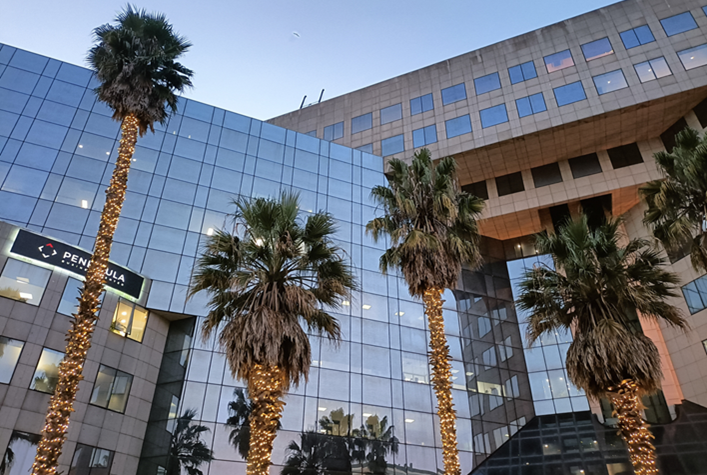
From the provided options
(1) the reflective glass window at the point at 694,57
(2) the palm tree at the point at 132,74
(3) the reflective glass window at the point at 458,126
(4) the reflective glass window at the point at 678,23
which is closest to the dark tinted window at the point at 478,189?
(3) the reflective glass window at the point at 458,126

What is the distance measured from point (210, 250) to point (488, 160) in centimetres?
2294

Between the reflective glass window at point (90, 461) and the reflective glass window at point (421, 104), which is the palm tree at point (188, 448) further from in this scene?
the reflective glass window at point (421, 104)

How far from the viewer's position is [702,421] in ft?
74.5

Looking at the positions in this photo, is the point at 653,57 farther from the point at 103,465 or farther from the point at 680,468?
the point at 103,465

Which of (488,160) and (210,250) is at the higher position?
(488,160)

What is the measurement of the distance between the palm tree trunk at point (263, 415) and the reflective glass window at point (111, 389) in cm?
1041

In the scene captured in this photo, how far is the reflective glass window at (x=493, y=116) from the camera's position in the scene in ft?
103

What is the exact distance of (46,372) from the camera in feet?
59.9

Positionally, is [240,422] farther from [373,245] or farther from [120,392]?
[373,245]

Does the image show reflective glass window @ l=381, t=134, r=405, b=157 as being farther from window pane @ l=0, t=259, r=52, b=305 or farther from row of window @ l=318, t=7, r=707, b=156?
window pane @ l=0, t=259, r=52, b=305

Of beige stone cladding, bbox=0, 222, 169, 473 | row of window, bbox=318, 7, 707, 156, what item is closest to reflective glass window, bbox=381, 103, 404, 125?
row of window, bbox=318, 7, 707, 156

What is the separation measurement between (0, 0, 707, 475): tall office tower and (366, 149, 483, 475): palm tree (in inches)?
191

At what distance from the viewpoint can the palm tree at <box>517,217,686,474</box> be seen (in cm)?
1380

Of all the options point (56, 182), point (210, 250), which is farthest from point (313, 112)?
point (210, 250)
